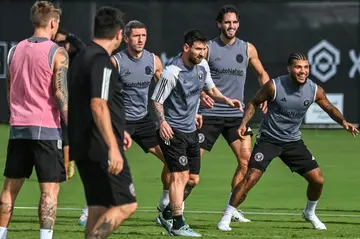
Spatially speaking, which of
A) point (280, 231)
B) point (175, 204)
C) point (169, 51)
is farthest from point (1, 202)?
point (169, 51)

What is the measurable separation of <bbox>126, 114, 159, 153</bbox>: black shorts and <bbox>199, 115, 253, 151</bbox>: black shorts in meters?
0.79

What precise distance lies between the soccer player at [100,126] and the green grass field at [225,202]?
2811 millimetres

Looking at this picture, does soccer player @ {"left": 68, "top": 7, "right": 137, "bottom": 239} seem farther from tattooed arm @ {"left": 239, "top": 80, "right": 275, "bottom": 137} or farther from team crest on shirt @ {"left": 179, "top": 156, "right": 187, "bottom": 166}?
tattooed arm @ {"left": 239, "top": 80, "right": 275, "bottom": 137}

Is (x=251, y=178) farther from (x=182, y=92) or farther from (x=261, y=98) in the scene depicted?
(x=182, y=92)

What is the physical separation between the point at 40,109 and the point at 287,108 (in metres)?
3.48

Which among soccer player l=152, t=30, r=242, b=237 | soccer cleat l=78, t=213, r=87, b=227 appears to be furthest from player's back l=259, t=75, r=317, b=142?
soccer cleat l=78, t=213, r=87, b=227

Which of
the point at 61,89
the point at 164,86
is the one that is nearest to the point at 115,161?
the point at 61,89

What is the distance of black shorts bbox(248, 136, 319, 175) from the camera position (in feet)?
42.2

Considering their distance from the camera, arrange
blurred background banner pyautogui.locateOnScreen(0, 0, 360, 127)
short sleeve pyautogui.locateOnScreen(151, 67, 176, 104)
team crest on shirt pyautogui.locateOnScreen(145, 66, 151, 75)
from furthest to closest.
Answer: blurred background banner pyautogui.locateOnScreen(0, 0, 360, 127) < team crest on shirt pyautogui.locateOnScreen(145, 66, 151, 75) < short sleeve pyautogui.locateOnScreen(151, 67, 176, 104)

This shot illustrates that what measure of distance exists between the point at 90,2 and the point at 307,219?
49.7 feet

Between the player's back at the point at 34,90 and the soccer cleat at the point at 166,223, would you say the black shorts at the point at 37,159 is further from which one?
the soccer cleat at the point at 166,223

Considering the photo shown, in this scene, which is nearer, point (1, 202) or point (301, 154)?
point (1, 202)

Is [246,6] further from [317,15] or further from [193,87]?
[193,87]

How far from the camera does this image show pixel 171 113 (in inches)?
498
